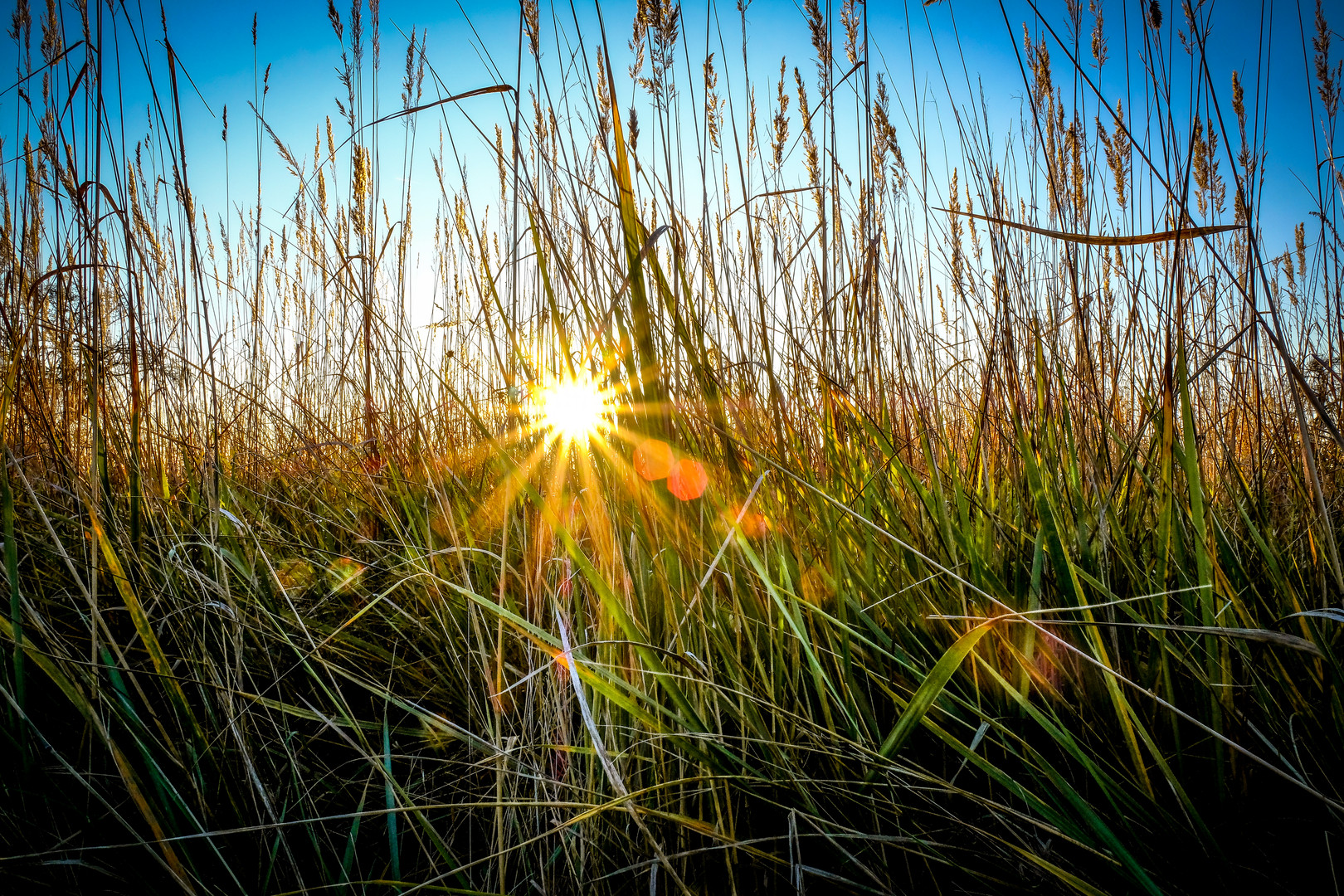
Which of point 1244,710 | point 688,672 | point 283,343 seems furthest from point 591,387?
point 283,343

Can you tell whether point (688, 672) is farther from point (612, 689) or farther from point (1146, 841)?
point (1146, 841)

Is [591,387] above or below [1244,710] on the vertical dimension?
above

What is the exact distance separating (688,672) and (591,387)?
0.36 metres

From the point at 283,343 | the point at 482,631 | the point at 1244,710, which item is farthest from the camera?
the point at 283,343

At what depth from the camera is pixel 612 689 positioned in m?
0.54

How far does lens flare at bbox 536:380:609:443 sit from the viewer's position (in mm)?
748

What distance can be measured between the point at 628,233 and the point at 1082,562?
676mm

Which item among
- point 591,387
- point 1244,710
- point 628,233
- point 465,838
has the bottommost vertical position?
point 465,838

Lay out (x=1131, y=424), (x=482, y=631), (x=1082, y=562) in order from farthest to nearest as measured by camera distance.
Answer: (x=1131, y=424) → (x=482, y=631) → (x=1082, y=562)

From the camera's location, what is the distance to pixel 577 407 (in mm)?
810

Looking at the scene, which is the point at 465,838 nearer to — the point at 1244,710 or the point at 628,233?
the point at 628,233

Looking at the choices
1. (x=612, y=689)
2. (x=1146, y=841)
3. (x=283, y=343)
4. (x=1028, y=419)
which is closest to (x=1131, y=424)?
(x=1028, y=419)

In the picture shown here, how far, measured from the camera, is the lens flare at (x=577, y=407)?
748mm

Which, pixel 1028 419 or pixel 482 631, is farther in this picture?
pixel 1028 419
